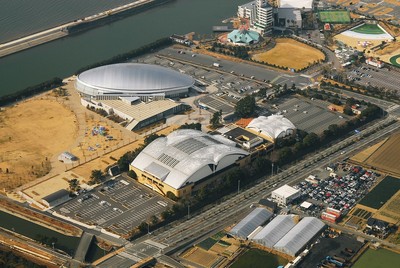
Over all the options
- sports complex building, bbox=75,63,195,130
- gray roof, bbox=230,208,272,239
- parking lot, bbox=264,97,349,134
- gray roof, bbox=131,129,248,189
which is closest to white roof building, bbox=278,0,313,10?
parking lot, bbox=264,97,349,134

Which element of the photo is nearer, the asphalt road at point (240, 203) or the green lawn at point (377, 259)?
the green lawn at point (377, 259)

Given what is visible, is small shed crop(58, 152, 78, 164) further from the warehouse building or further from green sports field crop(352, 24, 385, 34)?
green sports field crop(352, 24, 385, 34)

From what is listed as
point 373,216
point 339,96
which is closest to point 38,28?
point 339,96

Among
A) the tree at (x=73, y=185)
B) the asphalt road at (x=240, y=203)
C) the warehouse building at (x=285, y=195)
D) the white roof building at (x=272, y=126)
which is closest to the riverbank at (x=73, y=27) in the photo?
the tree at (x=73, y=185)

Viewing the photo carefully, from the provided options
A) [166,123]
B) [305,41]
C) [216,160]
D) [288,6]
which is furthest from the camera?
[288,6]

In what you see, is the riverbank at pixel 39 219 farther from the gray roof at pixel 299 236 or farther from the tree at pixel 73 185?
the gray roof at pixel 299 236

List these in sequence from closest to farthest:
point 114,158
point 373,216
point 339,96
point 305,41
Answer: point 373,216 → point 114,158 → point 339,96 → point 305,41

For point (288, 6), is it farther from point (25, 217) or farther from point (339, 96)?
point (25, 217)
